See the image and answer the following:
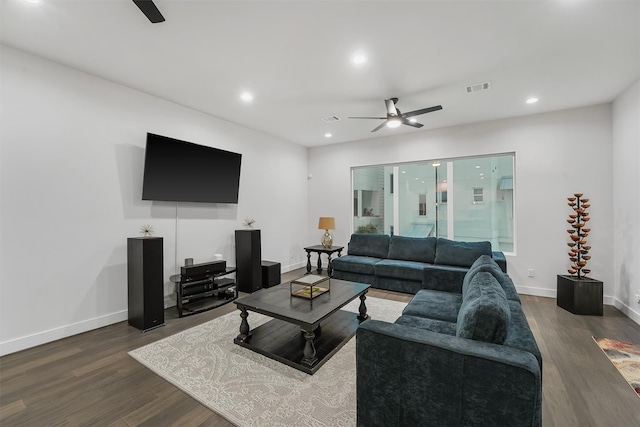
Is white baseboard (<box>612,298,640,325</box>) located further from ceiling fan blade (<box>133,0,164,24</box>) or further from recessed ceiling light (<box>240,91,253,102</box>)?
ceiling fan blade (<box>133,0,164,24</box>)

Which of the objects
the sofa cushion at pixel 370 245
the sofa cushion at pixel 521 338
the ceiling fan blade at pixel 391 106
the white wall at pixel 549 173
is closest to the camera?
the sofa cushion at pixel 521 338

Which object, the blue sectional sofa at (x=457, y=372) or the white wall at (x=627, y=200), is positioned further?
the white wall at (x=627, y=200)

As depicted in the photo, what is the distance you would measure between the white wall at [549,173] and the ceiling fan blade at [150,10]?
4.83 meters

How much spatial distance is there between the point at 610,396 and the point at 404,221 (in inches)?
165

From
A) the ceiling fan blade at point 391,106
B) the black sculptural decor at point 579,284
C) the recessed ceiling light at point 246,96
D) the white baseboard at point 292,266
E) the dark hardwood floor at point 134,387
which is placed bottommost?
the dark hardwood floor at point 134,387

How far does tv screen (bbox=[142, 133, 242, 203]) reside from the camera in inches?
145

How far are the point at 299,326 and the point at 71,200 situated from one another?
2971 millimetres

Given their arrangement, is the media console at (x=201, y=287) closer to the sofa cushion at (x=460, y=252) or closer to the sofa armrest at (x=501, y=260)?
the sofa cushion at (x=460, y=252)

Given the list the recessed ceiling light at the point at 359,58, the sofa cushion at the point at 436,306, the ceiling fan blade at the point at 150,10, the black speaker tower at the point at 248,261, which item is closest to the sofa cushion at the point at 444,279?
the sofa cushion at the point at 436,306

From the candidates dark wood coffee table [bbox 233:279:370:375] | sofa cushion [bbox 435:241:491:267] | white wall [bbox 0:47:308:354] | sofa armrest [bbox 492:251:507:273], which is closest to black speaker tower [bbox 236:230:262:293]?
white wall [bbox 0:47:308:354]

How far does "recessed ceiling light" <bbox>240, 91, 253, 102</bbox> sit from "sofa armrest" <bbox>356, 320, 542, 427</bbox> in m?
3.43

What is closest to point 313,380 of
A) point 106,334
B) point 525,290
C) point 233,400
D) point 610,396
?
point 233,400

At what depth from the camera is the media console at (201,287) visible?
12.3 ft

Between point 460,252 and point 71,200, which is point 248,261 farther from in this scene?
point 460,252
